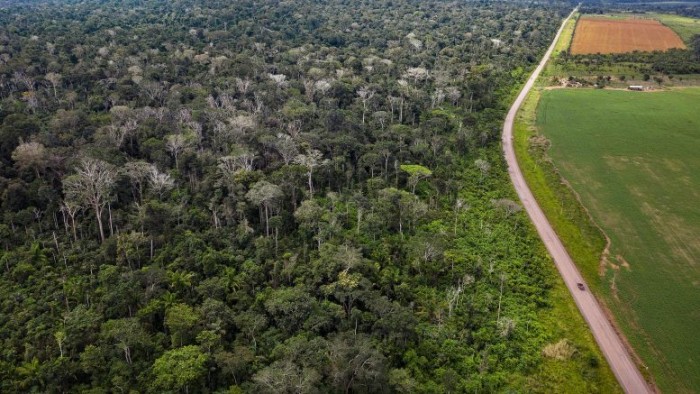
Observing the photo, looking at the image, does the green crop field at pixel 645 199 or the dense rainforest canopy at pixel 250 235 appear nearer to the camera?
the dense rainforest canopy at pixel 250 235

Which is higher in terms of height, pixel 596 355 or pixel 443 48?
pixel 443 48

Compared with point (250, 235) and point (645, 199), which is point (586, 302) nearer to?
point (645, 199)

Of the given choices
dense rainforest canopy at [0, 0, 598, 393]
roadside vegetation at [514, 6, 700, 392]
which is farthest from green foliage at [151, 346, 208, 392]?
roadside vegetation at [514, 6, 700, 392]

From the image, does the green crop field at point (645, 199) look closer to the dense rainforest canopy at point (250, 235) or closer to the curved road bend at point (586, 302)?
the curved road bend at point (586, 302)

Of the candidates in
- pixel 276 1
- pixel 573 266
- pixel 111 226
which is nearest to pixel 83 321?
pixel 111 226

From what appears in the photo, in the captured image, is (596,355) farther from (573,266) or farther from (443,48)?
(443,48)

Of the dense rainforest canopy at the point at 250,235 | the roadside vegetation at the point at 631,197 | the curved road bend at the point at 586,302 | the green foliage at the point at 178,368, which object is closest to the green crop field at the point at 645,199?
the roadside vegetation at the point at 631,197
